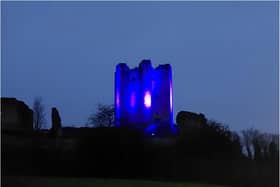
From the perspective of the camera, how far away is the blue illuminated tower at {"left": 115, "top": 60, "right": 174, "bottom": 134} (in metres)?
55.4

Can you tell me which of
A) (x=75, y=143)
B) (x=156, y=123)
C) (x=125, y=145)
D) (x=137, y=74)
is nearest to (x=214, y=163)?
(x=125, y=145)

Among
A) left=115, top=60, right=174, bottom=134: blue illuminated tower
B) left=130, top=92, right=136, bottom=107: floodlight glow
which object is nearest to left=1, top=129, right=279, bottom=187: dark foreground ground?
left=115, top=60, right=174, bottom=134: blue illuminated tower

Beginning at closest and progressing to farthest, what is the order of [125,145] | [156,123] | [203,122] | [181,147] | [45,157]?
1. [45,157]
2. [125,145]
3. [181,147]
4. [203,122]
5. [156,123]

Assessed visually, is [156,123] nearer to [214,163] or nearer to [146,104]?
[146,104]

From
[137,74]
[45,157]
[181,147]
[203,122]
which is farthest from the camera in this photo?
[137,74]

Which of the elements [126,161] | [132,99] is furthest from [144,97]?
[126,161]

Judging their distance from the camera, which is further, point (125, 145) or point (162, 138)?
point (162, 138)

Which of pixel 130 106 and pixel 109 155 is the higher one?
pixel 130 106

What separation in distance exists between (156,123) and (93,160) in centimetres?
2053

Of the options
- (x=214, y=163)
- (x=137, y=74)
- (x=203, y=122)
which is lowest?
(x=214, y=163)

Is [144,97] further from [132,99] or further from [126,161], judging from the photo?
[126,161]

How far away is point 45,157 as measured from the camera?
3312 cm

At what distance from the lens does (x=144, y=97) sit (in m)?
57.0

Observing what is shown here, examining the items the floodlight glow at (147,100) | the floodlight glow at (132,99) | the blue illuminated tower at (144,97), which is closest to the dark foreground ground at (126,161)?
the blue illuminated tower at (144,97)
